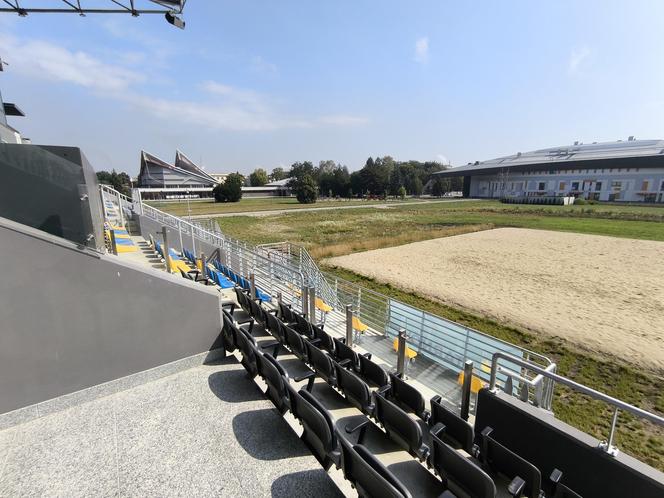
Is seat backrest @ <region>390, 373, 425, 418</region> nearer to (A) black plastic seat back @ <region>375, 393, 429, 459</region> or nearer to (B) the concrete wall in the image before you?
(A) black plastic seat back @ <region>375, 393, 429, 459</region>

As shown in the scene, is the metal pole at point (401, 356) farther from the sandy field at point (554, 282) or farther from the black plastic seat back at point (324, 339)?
the sandy field at point (554, 282)

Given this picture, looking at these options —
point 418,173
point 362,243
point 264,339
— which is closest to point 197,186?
point 418,173

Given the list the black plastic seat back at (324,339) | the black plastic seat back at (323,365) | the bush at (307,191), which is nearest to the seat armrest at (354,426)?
the black plastic seat back at (323,365)

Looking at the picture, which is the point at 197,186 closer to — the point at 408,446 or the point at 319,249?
the point at 319,249

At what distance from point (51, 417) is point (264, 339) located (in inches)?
129

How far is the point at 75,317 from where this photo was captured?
3609 millimetres

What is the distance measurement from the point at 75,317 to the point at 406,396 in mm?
4149

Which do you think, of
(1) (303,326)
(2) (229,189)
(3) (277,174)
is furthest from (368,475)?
(3) (277,174)

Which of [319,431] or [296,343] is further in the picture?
[296,343]

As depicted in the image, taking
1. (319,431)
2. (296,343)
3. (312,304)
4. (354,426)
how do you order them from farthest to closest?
(312,304) → (296,343) → (354,426) → (319,431)

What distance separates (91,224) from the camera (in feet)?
14.2

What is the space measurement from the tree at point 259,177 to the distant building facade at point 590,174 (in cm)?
7714

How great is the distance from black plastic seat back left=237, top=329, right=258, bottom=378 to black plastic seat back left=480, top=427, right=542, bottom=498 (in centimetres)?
278

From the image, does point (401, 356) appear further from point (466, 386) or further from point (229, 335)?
point (229, 335)
